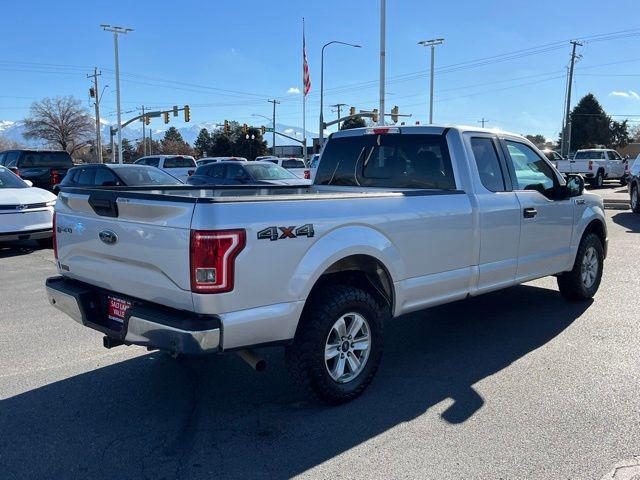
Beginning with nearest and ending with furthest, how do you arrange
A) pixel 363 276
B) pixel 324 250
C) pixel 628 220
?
1. pixel 324 250
2. pixel 363 276
3. pixel 628 220

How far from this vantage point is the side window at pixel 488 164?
5.27 meters

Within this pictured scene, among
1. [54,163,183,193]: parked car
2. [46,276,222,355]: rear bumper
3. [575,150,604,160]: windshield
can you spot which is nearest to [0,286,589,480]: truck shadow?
[46,276,222,355]: rear bumper

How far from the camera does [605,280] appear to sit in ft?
26.5

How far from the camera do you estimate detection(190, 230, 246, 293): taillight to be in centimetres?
321

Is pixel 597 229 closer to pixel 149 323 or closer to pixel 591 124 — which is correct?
pixel 149 323

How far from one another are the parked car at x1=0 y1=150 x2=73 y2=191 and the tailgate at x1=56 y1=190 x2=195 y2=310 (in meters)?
15.5

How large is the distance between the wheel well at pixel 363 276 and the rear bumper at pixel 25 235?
25.5ft

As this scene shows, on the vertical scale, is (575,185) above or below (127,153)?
below

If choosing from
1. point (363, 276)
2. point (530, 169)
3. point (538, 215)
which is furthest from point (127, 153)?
point (363, 276)

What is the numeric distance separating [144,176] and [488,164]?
9.74m

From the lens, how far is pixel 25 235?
10.0 m

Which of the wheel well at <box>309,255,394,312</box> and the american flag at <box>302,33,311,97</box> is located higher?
the american flag at <box>302,33,311,97</box>

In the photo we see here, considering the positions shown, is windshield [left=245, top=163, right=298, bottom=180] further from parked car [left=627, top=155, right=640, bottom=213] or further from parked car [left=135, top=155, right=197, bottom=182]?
parked car [left=627, top=155, right=640, bottom=213]

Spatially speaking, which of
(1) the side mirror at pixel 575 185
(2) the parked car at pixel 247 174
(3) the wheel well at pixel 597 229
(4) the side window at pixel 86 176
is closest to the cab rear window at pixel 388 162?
(1) the side mirror at pixel 575 185
